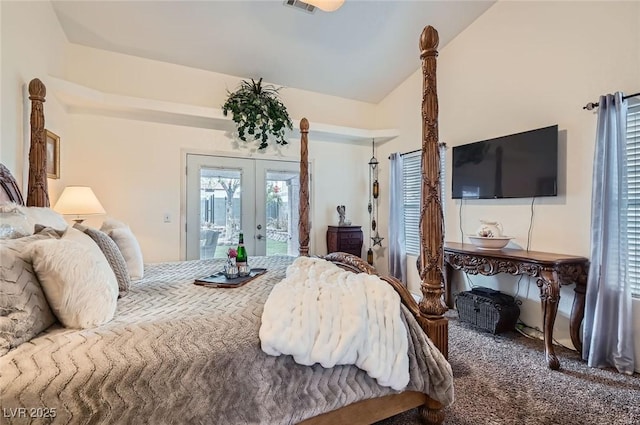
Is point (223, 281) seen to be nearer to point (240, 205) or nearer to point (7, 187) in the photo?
point (7, 187)

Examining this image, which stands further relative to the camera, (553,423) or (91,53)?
(91,53)

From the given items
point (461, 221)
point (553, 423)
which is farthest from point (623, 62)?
point (553, 423)

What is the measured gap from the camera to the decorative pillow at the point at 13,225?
1512 mm

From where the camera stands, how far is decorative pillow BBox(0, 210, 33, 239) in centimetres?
151

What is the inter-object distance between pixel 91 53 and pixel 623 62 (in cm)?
508

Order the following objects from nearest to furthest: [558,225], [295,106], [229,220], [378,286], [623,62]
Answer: [378,286] < [623,62] < [558,225] < [229,220] < [295,106]

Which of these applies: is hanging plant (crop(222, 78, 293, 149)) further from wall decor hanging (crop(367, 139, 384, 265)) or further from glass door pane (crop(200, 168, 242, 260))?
wall decor hanging (crop(367, 139, 384, 265))

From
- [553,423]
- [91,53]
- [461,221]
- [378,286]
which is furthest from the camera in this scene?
[461,221]

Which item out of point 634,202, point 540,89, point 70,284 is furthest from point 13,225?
point 540,89

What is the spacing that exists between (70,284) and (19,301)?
0.16 m

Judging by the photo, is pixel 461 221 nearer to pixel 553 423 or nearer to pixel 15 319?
pixel 553 423

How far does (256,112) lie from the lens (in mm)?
3936

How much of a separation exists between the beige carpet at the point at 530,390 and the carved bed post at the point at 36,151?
2970 mm

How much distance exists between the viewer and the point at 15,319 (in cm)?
111
